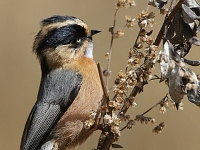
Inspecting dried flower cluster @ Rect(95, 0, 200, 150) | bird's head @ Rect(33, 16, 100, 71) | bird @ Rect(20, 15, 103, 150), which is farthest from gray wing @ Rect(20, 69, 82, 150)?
dried flower cluster @ Rect(95, 0, 200, 150)

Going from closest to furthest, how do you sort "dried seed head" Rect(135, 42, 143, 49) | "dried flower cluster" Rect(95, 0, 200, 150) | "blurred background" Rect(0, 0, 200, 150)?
1. "dried flower cluster" Rect(95, 0, 200, 150)
2. "dried seed head" Rect(135, 42, 143, 49)
3. "blurred background" Rect(0, 0, 200, 150)

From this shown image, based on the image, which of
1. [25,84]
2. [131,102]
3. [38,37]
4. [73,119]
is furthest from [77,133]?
[25,84]

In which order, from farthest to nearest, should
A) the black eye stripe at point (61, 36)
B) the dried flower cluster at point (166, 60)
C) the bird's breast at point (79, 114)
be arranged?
the black eye stripe at point (61, 36)
the bird's breast at point (79, 114)
the dried flower cluster at point (166, 60)

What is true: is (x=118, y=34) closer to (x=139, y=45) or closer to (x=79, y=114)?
(x=139, y=45)

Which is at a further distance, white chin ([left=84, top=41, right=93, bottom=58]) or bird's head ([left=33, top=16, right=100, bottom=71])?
white chin ([left=84, top=41, right=93, bottom=58])

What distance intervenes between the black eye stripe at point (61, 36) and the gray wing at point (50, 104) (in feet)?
0.78

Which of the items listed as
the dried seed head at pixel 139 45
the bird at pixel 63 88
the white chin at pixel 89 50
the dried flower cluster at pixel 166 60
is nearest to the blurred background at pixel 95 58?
the white chin at pixel 89 50

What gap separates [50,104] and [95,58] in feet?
5.52

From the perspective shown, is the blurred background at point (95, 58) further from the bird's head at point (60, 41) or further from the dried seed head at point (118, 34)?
the dried seed head at point (118, 34)

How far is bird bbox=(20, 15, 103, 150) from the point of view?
3.41 m

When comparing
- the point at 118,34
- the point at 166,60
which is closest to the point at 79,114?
the point at 118,34

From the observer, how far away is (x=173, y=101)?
7.94ft

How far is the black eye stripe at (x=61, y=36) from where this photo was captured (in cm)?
352

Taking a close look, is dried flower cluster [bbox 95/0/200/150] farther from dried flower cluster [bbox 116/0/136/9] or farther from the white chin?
the white chin
